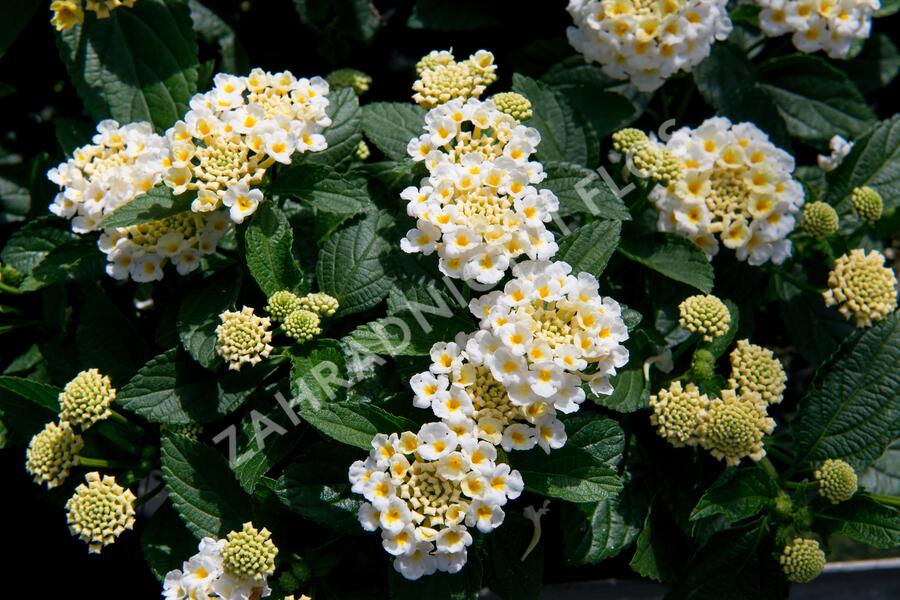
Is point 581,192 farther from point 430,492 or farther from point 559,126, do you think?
point 430,492

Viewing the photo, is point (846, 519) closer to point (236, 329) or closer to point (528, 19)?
point (236, 329)

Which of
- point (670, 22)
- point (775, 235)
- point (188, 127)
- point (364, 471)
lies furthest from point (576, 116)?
point (364, 471)

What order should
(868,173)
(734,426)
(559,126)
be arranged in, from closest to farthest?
(734,426), (559,126), (868,173)

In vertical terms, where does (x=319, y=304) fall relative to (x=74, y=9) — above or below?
below

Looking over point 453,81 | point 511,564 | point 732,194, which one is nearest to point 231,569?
point 511,564

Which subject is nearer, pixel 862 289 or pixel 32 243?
pixel 862 289

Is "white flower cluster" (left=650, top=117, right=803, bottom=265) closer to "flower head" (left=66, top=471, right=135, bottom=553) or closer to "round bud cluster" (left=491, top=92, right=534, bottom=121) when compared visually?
"round bud cluster" (left=491, top=92, right=534, bottom=121)

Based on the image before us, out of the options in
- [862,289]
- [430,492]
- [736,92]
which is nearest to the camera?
[430,492]
